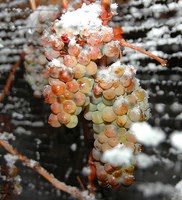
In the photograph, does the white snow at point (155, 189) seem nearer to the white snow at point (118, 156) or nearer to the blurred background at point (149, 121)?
the blurred background at point (149, 121)

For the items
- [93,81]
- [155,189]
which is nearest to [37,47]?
[93,81]

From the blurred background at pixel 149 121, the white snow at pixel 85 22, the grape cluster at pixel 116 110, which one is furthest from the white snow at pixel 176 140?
the white snow at pixel 85 22

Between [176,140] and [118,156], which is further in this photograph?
[176,140]

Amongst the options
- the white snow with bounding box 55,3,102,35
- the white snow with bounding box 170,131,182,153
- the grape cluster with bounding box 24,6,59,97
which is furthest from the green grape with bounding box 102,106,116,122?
the white snow with bounding box 170,131,182,153

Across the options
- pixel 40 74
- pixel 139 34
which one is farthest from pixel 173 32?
pixel 40 74

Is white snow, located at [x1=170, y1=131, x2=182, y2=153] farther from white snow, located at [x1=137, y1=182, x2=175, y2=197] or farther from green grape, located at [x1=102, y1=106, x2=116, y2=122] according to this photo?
green grape, located at [x1=102, y1=106, x2=116, y2=122]

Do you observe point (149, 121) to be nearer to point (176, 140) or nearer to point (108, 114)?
point (176, 140)
